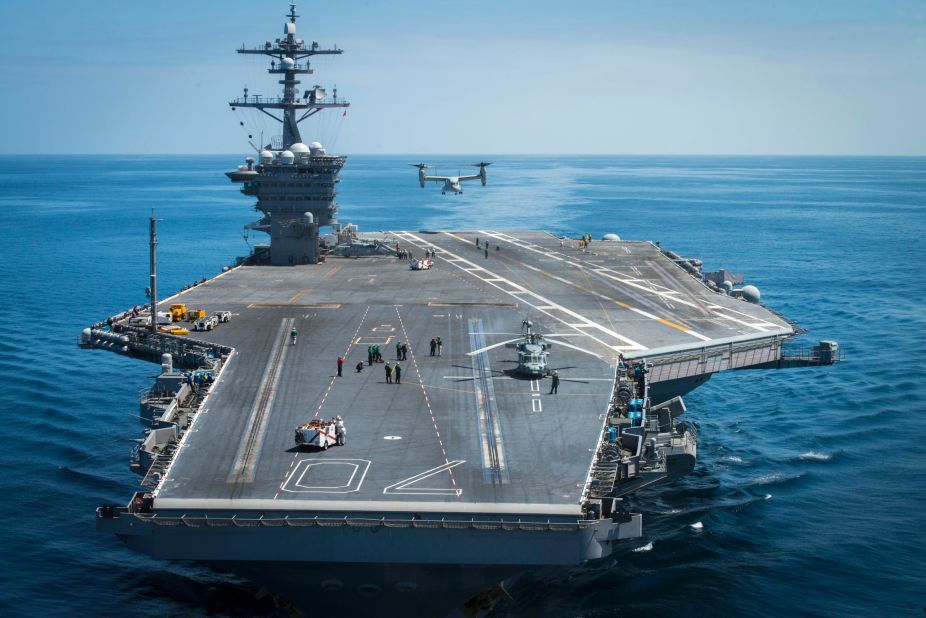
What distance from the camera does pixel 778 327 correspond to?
3794 centimetres

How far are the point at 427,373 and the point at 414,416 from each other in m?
4.45

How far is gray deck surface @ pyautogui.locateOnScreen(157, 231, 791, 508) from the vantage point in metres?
22.0

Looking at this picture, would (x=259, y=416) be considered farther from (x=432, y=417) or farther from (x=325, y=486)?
(x=325, y=486)

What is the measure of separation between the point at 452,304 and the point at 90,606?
67.2ft

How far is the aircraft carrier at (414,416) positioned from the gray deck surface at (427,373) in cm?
9

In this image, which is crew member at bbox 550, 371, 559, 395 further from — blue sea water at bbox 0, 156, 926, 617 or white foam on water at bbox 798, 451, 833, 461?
white foam on water at bbox 798, 451, 833, 461

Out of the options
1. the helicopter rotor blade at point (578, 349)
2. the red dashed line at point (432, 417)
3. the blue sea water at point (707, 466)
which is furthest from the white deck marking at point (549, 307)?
the red dashed line at point (432, 417)

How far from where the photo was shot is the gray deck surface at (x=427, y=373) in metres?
22.0

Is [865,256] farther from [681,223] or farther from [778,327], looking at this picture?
[778,327]

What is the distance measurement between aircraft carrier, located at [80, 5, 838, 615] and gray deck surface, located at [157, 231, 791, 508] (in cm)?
9

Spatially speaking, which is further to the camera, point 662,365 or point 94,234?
point 94,234

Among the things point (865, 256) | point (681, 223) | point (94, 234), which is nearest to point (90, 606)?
point (865, 256)

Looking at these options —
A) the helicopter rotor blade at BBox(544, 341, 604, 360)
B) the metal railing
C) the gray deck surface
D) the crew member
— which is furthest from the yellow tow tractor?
the metal railing

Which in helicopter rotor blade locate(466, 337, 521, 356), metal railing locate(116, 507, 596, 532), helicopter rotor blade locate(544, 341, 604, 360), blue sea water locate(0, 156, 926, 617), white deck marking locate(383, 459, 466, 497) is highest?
helicopter rotor blade locate(544, 341, 604, 360)
